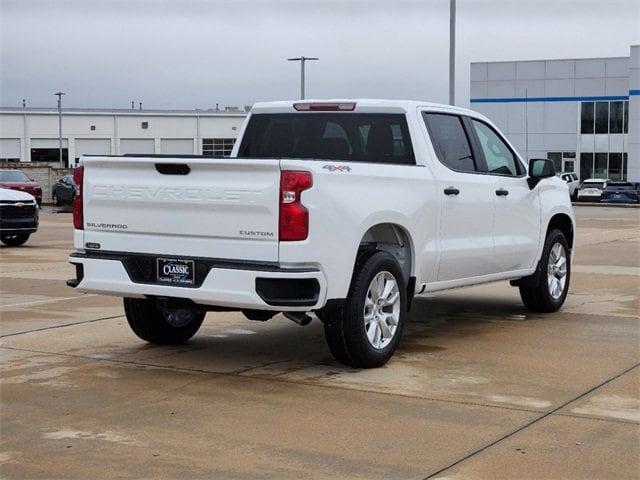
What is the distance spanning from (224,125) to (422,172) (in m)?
78.7

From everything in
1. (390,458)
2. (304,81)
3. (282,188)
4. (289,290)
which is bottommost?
(390,458)

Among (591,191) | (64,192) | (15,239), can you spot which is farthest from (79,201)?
(591,191)

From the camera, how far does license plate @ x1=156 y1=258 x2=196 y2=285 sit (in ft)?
26.1

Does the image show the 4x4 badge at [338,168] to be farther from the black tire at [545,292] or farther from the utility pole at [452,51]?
the utility pole at [452,51]

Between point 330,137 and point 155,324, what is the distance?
221 centimetres

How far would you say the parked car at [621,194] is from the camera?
51.3 meters

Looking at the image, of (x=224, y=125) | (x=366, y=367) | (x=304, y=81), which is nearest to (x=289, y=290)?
(x=366, y=367)

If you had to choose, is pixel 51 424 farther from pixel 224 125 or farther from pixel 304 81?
pixel 224 125

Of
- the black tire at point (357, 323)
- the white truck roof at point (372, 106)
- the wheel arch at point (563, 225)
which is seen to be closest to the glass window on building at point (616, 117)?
the wheel arch at point (563, 225)

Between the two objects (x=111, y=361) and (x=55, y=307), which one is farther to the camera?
(x=55, y=307)

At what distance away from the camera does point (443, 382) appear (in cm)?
783

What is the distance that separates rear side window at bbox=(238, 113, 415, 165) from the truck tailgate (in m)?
1.96

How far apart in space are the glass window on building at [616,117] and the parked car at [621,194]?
23.4 metres

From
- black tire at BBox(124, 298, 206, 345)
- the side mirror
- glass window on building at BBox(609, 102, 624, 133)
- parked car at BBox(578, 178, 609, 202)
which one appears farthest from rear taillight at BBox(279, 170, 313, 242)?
glass window on building at BBox(609, 102, 624, 133)
